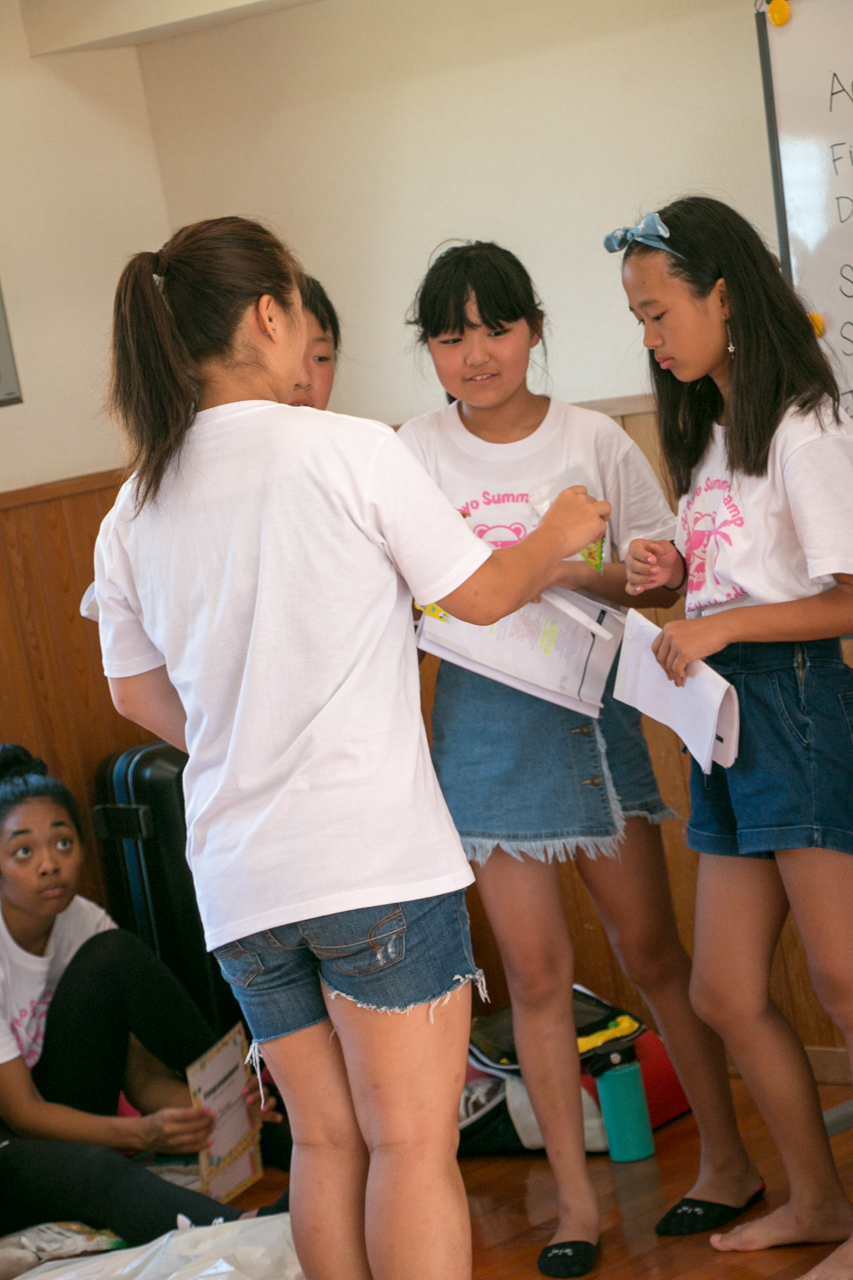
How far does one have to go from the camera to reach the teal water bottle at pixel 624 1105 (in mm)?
2309

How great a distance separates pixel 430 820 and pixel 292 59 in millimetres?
2315

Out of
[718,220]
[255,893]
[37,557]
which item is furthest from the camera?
[37,557]

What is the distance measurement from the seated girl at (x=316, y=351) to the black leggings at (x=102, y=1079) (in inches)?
44.5

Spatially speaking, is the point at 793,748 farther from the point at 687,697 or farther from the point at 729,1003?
the point at 729,1003

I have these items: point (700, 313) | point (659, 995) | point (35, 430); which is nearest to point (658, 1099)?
point (659, 995)

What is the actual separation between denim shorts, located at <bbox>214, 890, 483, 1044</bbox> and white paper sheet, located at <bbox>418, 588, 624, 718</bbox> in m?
0.57

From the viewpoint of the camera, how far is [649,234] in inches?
66.1

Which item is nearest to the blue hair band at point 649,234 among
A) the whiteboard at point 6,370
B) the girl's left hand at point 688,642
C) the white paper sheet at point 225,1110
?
the girl's left hand at point 688,642

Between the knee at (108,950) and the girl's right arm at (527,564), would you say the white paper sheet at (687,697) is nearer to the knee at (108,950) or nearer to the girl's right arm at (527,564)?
the girl's right arm at (527,564)

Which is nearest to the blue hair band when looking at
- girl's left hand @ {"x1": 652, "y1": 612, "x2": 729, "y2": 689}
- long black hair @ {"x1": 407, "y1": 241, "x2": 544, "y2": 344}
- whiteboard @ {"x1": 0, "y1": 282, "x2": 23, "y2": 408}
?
long black hair @ {"x1": 407, "y1": 241, "x2": 544, "y2": 344}

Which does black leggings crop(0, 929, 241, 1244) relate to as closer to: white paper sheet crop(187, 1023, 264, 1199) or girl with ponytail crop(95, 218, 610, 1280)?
white paper sheet crop(187, 1023, 264, 1199)

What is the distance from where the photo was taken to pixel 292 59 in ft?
9.83

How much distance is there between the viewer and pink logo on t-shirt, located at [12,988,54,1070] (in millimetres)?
2324

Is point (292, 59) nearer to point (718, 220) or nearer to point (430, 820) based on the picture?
point (718, 220)
